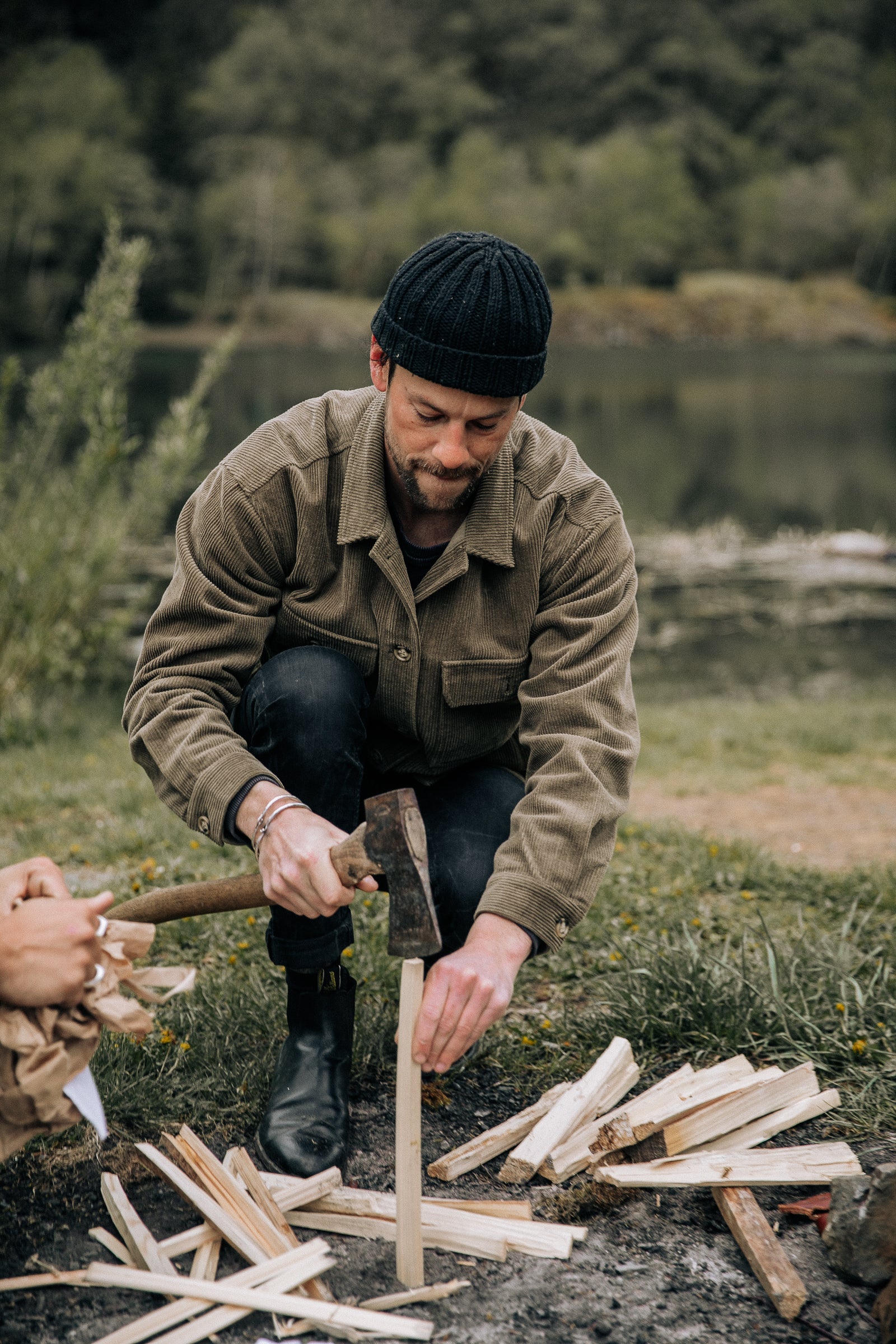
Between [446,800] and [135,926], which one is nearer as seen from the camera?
[135,926]

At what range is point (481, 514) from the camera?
2.74 metres

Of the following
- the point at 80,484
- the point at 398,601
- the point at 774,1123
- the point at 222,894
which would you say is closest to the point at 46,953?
the point at 222,894

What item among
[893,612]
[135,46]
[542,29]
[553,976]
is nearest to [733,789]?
[553,976]

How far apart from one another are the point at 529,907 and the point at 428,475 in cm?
99

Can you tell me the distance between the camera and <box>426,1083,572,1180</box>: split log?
252 centimetres

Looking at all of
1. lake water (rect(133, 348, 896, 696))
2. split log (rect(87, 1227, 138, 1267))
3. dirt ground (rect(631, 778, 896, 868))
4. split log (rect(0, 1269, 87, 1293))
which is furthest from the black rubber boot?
lake water (rect(133, 348, 896, 696))

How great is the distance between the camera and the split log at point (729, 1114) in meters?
2.52

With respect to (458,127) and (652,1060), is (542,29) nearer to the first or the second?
(458,127)

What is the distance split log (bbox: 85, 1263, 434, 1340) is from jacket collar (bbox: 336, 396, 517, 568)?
158 cm

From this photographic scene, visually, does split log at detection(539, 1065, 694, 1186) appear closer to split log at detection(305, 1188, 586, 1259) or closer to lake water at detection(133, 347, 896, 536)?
split log at detection(305, 1188, 586, 1259)

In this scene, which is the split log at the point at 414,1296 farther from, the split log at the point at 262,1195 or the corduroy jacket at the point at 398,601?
the corduroy jacket at the point at 398,601

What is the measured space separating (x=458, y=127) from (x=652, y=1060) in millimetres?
91207

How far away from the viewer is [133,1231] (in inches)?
87.6

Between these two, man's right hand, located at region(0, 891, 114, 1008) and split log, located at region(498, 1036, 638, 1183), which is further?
split log, located at region(498, 1036, 638, 1183)
